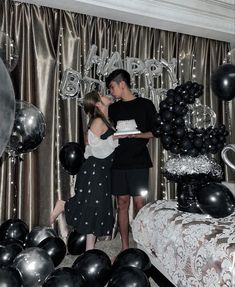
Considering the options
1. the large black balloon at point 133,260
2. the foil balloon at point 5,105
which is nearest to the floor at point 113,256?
the large black balloon at point 133,260

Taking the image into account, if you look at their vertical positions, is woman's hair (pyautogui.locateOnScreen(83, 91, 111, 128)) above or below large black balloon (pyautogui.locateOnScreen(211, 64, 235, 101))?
below

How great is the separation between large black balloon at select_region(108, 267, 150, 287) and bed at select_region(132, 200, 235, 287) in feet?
0.57

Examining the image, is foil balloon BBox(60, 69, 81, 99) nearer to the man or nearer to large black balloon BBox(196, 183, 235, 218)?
the man

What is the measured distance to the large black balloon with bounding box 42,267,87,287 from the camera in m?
1.56

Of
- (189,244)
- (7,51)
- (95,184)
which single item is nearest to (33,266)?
(95,184)

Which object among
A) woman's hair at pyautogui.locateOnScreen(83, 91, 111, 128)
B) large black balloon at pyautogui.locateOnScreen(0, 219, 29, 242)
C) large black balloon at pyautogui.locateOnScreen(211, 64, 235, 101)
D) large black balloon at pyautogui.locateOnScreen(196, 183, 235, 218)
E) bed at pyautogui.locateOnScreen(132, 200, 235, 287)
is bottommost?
large black balloon at pyautogui.locateOnScreen(0, 219, 29, 242)

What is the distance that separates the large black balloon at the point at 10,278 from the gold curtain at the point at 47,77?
117 centimetres

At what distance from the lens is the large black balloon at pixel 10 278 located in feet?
5.03

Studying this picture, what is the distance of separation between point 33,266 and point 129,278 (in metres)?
0.57

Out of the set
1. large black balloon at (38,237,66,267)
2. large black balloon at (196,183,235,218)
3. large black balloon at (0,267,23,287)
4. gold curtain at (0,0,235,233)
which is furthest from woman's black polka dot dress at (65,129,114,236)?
large black balloon at (196,183,235,218)

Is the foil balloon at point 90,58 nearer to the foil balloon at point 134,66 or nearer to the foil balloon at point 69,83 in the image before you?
the foil balloon at point 69,83

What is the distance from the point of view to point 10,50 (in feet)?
7.83

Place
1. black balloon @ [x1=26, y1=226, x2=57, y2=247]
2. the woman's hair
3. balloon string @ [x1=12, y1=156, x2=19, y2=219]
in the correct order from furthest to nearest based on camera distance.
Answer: balloon string @ [x1=12, y1=156, x2=19, y2=219]
the woman's hair
black balloon @ [x1=26, y1=226, x2=57, y2=247]

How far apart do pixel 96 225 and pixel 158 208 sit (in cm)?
54
